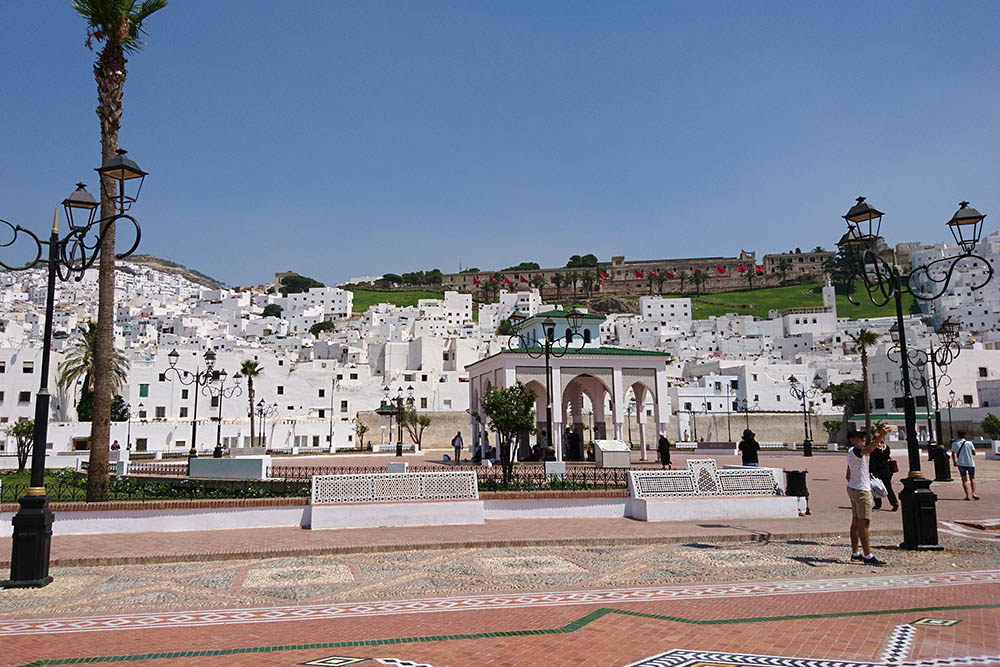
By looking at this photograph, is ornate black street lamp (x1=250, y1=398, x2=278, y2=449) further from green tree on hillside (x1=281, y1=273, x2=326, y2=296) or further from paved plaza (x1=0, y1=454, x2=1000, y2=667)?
green tree on hillside (x1=281, y1=273, x2=326, y2=296)

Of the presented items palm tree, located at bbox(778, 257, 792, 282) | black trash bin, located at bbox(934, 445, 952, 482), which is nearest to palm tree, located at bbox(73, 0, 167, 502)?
black trash bin, located at bbox(934, 445, 952, 482)

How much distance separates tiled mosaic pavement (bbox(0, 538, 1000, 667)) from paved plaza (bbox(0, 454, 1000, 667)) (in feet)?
0.09

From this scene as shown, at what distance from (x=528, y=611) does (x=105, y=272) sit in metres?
12.8

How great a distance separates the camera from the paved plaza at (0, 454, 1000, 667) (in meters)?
5.00

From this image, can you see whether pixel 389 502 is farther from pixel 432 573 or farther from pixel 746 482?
pixel 746 482

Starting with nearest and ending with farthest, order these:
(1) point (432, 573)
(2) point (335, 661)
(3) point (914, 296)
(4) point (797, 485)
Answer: (2) point (335, 661)
(1) point (432, 573)
(3) point (914, 296)
(4) point (797, 485)

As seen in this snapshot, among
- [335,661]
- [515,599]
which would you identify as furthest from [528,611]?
[335,661]

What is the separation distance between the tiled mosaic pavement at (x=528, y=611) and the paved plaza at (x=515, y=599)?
0.03 m

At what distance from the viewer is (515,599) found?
22.4ft

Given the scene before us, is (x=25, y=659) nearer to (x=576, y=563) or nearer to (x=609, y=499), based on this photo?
(x=576, y=563)

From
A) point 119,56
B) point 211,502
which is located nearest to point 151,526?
point 211,502

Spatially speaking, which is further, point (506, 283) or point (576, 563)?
point (506, 283)

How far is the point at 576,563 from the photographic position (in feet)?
28.8

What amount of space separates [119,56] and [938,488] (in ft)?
72.3
